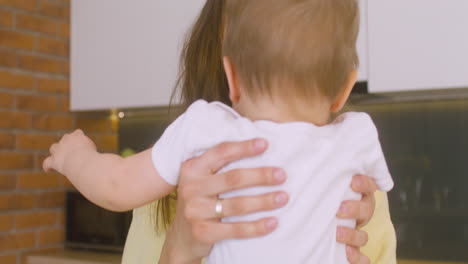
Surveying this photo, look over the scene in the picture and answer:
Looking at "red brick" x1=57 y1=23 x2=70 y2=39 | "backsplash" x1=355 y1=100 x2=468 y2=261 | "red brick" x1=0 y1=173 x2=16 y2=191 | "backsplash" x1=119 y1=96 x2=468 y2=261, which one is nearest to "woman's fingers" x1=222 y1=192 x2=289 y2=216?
"backsplash" x1=119 y1=96 x2=468 y2=261

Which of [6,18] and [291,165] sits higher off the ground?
[6,18]

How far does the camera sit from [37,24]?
6.88 feet

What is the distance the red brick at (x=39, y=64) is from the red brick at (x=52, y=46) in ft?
0.11

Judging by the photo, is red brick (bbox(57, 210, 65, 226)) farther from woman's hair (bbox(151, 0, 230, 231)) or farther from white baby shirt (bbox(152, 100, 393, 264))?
white baby shirt (bbox(152, 100, 393, 264))

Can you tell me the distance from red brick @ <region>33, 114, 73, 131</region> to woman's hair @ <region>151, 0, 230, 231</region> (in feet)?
3.82

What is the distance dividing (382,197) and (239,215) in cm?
45

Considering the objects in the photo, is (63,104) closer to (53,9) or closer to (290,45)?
(53,9)

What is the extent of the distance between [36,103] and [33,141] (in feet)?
0.47

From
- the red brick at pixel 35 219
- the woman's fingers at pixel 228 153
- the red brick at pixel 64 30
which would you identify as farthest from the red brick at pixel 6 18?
the woman's fingers at pixel 228 153

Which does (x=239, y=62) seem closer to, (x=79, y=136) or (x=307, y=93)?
(x=307, y=93)

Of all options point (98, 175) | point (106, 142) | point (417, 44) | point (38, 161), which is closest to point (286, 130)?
point (98, 175)

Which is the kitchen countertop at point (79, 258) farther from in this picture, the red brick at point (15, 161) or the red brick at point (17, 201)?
the red brick at point (15, 161)

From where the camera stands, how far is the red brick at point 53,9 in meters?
2.11

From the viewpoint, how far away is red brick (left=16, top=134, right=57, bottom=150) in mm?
2016
